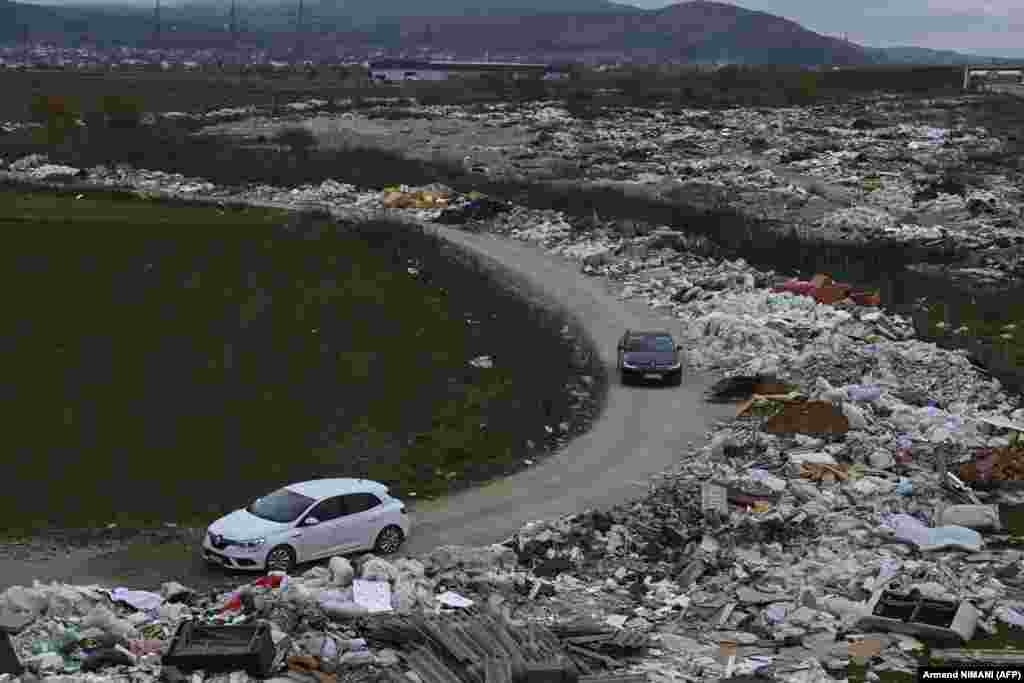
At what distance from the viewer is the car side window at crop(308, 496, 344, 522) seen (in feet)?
68.0

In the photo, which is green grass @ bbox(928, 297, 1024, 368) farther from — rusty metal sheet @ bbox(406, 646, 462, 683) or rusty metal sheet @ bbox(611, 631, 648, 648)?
rusty metal sheet @ bbox(406, 646, 462, 683)

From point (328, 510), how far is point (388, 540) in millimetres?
1213

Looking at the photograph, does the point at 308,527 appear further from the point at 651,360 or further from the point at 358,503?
the point at 651,360

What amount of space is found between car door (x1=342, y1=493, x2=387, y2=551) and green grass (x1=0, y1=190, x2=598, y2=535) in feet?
12.1

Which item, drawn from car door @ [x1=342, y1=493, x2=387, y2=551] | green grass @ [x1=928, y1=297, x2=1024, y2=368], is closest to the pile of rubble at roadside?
green grass @ [x1=928, y1=297, x2=1024, y2=368]

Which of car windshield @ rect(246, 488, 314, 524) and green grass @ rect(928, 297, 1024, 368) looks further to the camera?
green grass @ rect(928, 297, 1024, 368)

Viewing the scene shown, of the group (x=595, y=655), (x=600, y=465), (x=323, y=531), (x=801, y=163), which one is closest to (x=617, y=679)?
(x=595, y=655)

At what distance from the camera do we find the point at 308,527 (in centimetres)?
2055

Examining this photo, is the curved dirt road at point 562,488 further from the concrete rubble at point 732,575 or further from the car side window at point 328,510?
the car side window at point 328,510

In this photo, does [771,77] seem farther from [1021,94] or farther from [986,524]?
[986,524]

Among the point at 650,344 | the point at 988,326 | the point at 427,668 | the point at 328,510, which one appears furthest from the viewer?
the point at 988,326

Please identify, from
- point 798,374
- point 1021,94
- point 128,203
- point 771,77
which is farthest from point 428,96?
point 798,374

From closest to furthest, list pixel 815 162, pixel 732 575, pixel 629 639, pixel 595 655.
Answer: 1. pixel 595 655
2. pixel 629 639
3. pixel 732 575
4. pixel 815 162

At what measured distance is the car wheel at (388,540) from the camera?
21.3 m
